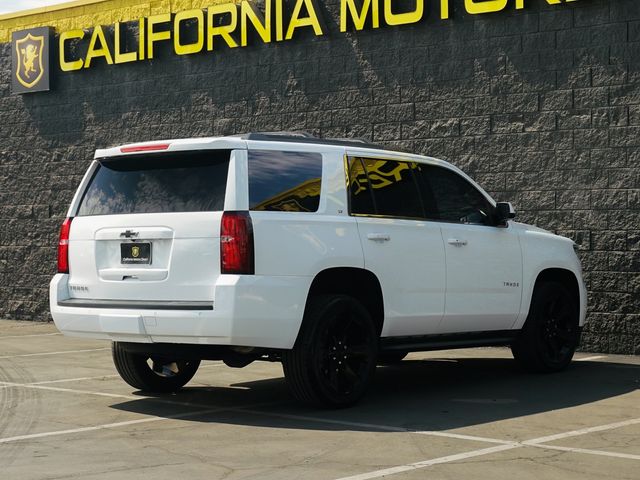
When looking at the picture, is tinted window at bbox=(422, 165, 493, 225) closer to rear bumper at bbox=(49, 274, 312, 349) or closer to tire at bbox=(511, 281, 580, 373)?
tire at bbox=(511, 281, 580, 373)

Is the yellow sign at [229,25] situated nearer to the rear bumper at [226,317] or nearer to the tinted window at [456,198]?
the tinted window at [456,198]

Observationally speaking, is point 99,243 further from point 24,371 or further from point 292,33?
point 292,33

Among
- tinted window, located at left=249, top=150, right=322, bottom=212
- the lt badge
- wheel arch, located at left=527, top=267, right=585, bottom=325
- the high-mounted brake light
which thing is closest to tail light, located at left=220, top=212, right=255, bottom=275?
tinted window, located at left=249, top=150, right=322, bottom=212

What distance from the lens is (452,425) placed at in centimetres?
849

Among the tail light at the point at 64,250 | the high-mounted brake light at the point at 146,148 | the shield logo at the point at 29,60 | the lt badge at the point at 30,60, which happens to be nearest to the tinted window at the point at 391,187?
the high-mounted brake light at the point at 146,148

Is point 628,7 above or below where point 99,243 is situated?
above

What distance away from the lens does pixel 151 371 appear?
1034cm

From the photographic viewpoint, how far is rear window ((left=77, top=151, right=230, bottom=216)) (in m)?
8.84

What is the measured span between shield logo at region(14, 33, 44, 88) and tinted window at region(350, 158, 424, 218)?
417 inches

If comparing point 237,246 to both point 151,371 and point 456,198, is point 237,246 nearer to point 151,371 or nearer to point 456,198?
point 151,371

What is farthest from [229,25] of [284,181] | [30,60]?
[284,181]

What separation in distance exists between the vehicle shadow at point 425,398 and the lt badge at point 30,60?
9399 millimetres

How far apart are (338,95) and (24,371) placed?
580cm

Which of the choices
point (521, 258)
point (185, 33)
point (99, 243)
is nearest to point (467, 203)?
point (521, 258)
